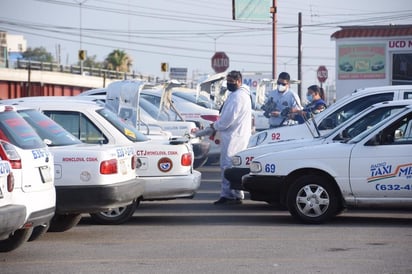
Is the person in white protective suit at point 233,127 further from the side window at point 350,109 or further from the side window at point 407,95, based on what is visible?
the side window at point 407,95

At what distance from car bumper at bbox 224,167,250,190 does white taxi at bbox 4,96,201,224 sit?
100 centimetres

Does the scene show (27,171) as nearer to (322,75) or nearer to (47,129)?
(47,129)

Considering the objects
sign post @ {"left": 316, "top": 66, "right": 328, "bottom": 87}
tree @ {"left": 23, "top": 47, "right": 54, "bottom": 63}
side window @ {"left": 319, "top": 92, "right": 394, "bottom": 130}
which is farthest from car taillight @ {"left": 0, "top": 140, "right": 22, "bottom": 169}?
tree @ {"left": 23, "top": 47, "right": 54, "bottom": 63}

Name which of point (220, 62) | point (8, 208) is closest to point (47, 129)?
point (8, 208)

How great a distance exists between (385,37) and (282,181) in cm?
1658

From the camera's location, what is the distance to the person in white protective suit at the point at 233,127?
47.6ft

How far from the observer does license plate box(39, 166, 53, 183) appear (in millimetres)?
9539

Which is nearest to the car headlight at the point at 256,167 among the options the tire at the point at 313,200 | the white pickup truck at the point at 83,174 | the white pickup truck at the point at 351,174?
the white pickup truck at the point at 351,174

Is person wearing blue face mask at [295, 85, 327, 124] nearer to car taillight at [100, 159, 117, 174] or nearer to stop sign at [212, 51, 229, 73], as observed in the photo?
car taillight at [100, 159, 117, 174]

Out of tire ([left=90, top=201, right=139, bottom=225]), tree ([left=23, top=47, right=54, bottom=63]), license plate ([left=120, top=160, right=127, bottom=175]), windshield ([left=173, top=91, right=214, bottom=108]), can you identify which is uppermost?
tree ([left=23, top=47, right=54, bottom=63])

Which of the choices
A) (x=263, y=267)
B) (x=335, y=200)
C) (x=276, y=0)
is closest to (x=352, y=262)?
(x=263, y=267)

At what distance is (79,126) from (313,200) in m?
3.05

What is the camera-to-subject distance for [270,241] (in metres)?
10.8

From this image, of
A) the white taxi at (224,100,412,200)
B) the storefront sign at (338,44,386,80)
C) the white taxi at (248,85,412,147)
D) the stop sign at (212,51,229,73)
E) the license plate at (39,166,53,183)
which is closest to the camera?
the license plate at (39,166,53,183)
